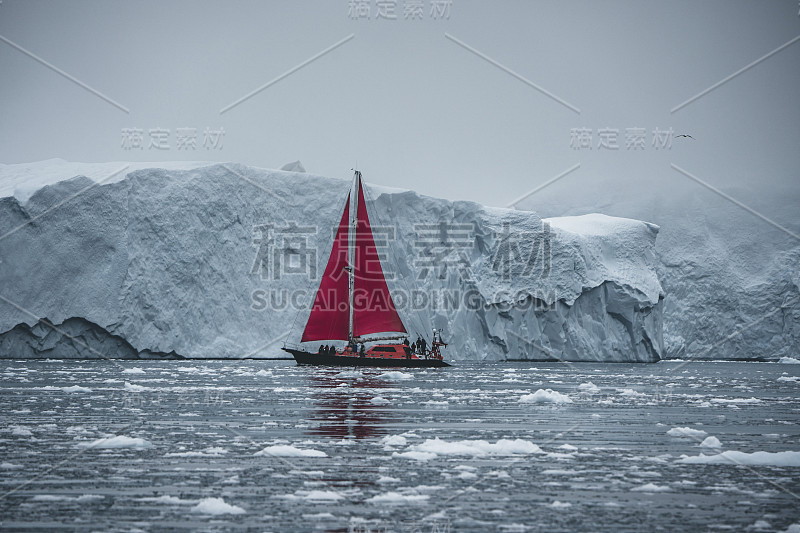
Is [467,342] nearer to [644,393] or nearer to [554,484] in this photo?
[644,393]

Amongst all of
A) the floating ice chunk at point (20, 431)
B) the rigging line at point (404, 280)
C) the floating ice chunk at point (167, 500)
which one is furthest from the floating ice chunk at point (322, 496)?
the rigging line at point (404, 280)

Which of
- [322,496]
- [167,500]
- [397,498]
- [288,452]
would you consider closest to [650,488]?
[397,498]

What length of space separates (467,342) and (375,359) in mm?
8866

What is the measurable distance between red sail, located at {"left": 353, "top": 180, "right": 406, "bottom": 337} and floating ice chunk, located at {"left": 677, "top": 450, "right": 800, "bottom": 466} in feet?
75.7

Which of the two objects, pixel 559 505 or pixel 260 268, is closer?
pixel 559 505

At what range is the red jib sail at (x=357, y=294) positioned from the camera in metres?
31.7

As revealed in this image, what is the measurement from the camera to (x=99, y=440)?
984 centimetres

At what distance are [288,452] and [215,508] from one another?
2789 mm

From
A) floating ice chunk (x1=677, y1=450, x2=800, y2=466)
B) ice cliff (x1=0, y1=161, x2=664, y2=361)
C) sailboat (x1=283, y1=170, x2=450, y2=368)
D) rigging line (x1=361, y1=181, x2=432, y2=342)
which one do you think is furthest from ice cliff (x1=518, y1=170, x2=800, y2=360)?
floating ice chunk (x1=677, y1=450, x2=800, y2=466)

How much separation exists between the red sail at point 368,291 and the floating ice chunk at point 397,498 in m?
24.8

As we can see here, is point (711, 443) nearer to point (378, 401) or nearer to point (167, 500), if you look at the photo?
point (167, 500)

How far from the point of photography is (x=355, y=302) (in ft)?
106

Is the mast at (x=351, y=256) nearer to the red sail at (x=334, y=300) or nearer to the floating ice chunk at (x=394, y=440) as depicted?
the red sail at (x=334, y=300)

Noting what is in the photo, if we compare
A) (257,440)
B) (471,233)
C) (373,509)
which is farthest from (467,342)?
(373,509)
